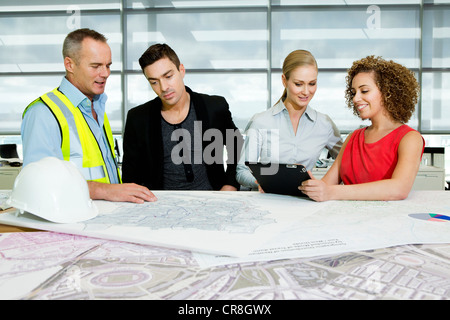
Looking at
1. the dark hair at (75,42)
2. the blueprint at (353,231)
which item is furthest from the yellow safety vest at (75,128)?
the blueprint at (353,231)

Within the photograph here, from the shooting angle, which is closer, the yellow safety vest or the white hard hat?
the white hard hat

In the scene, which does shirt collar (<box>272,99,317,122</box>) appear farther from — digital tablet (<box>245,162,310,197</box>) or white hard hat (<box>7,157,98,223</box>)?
white hard hat (<box>7,157,98,223</box>)

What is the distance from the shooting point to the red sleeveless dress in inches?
60.9

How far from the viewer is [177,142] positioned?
206cm

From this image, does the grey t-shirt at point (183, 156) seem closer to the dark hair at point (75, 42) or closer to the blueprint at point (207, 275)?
the dark hair at point (75, 42)

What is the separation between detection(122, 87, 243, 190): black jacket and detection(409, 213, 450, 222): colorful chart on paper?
1.15m

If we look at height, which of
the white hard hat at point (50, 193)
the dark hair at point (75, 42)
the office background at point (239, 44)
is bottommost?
the white hard hat at point (50, 193)

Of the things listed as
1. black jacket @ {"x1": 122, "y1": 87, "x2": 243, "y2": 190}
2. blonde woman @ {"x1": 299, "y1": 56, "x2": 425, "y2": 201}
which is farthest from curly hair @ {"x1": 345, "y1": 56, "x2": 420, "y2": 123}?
black jacket @ {"x1": 122, "y1": 87, "x2": 243, "y2": 190}

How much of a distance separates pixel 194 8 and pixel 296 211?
5.59m

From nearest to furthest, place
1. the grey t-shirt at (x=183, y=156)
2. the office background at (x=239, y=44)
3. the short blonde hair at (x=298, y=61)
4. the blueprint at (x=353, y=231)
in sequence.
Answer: the blueprint at (x=353, y=231)
the short blonde hair at (x=298, y=61)
the grey t-shirt at (x=183, y=156)
the office background at (x=239, y=44)

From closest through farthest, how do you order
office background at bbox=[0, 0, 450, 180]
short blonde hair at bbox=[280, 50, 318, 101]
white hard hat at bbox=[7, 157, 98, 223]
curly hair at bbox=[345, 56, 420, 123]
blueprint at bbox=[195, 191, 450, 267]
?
1. blueprint at bbox=[195, 191, 450, 267]
2. white hard hat at bbox=[7, 157, 98, 223]
3. curly hair at bbox=[345, 56, 420, 123]
4. short blonde hair at bbox=[280, 50, 318, 101]
5. office background at bbox=[0, 0, 450, 180]

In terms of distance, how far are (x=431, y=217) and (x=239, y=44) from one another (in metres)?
5.36

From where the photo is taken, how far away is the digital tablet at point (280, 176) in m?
1.31

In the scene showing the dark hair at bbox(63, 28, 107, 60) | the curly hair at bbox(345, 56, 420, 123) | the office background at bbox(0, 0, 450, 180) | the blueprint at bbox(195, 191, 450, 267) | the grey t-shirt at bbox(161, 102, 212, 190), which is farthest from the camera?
the office background at bbox(0, 0, 450, 180)
